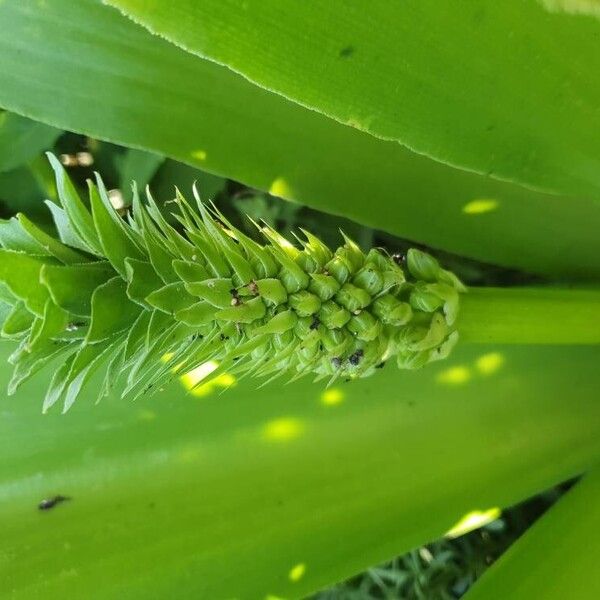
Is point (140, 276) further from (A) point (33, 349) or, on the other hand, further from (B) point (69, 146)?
(B) point (69, 146)

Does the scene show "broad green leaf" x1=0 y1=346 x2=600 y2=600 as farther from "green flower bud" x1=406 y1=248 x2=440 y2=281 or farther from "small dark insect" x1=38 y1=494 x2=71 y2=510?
"green flower bud" x1=406 y1=248 x2=440 y2=281

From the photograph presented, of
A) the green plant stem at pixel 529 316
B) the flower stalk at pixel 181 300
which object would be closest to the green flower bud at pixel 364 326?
the flower stalk at pixel 181 300

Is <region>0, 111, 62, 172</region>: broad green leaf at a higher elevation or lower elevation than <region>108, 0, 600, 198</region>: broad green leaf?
higher

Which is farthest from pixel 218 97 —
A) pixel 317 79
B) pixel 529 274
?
pixel 529 274

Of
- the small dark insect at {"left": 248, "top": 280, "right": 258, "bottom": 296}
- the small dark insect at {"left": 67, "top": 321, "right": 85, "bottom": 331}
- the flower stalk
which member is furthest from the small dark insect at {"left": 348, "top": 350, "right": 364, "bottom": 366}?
the small dark insect at {"left": 67, "top": 321, "right": 85, "bottom": 331}

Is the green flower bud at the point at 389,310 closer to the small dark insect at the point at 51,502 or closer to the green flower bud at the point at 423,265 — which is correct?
the green flower bud at the point at 423,265

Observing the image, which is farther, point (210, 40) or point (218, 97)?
point (218, 97)

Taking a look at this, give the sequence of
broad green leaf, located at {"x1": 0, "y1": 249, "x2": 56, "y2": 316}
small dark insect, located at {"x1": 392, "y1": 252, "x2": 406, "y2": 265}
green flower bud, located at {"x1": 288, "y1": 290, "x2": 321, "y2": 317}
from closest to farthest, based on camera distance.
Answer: broad green leaf, located at {"x1": 0, "y1": 249, "x2": 56, "y2": 316} < green flower bud, located at {"x1": 288, "y1": 290, "x2": 321, "y2": 317} < small dark insect, located at {"x1": 392, "y1": 252, "x2": 406, "y2": 265}
